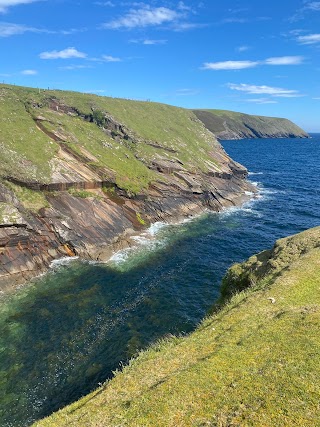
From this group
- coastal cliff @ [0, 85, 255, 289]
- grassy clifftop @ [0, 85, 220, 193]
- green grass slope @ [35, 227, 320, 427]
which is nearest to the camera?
green grass slope @ [35, 227, 320, 427]

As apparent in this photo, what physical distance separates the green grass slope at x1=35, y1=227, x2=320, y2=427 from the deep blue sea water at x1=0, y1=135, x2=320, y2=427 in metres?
11.7

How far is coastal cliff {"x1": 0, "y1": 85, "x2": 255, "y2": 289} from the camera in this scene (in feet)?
177

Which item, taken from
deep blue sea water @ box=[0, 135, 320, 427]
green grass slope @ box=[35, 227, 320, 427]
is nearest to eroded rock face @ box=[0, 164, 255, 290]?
deep blue sea water @ box=[0, 135, 320, 427]

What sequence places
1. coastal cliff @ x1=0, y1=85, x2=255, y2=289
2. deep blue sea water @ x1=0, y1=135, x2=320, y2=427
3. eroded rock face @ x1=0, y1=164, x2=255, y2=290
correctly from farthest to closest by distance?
coastal cliff @ x1=0, y1=85, x2=255, y2=289
eroded rock face @ x1=0, y1=164, x2=255, y2=290
deep blue sea water @ x1=0, y1=135, x2=320, y2=427

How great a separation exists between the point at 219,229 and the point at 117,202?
23.6 meters

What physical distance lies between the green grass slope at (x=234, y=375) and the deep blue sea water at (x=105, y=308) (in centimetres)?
1168

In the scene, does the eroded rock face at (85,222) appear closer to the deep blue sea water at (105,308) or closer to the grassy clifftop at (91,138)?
the deep blue sea water at (105,308)

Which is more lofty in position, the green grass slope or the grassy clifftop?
the grassy clifftop

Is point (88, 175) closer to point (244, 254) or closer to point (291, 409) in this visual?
point (244, 254)

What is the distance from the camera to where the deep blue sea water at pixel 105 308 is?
29.5 meters

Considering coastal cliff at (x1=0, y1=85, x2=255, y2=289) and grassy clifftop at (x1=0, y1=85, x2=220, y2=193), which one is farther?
grassy clifftop at (x1=0, y1=85, x2=220, y2=193)

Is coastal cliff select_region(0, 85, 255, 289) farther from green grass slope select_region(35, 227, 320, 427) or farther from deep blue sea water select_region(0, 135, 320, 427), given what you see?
green grass slope select_region(35, 227, 320, 427)

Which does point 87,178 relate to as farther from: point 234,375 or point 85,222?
point 234,375

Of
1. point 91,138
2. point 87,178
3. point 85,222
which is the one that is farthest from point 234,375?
point 91,138
